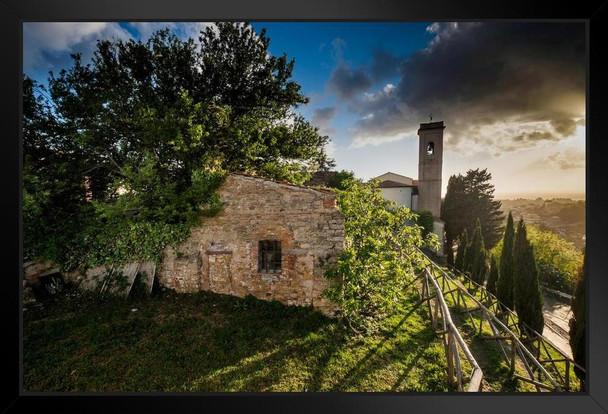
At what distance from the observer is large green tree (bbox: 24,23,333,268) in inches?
201

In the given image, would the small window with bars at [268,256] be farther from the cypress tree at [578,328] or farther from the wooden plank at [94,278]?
the cypress tree at [578,328]

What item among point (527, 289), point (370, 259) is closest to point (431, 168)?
point (527, 289)

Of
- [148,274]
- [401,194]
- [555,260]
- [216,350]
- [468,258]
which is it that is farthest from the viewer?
[401,194]

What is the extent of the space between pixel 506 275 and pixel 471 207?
1152 centimetres

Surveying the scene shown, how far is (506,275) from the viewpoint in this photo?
678 centimetres

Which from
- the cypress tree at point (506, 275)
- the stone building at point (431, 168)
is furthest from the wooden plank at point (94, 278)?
the stone building at point (431, 168)

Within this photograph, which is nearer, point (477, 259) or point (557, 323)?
point (557, 323)

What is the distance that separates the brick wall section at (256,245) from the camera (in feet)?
14.8

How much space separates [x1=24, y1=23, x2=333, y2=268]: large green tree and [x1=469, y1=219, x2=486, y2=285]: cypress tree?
9093 millimetres

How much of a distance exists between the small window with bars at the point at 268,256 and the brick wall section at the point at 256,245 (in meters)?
0.12

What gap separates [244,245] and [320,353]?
2.59 metres

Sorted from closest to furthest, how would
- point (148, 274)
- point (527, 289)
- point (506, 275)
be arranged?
point (148, 274), point (527, 289), point (506, 275)

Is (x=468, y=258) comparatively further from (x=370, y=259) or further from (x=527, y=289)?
(x=370, y=259)

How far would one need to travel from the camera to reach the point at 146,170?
16.6ft
